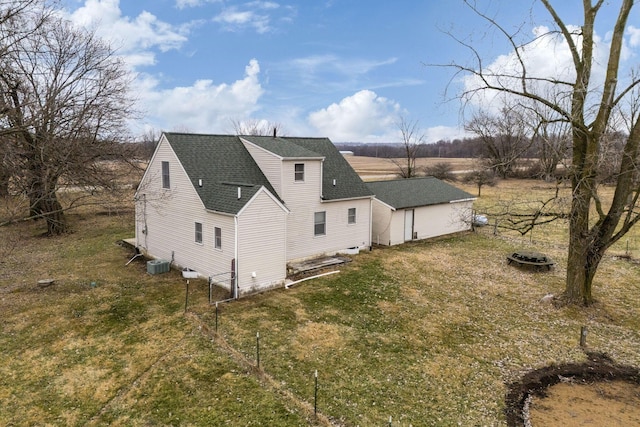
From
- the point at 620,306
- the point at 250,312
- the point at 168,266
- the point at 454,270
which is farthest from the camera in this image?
the point at 454,270

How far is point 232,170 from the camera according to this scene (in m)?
17.7

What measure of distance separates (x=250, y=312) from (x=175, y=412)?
16.2 ft

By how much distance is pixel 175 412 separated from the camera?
8117 millimetres

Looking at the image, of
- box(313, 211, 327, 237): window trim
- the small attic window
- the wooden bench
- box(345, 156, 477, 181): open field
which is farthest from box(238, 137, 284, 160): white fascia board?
box(345, 156, 477, 181): open field

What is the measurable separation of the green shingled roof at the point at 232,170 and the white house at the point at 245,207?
1.9 inches

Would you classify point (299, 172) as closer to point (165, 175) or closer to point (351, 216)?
point (351, 216)

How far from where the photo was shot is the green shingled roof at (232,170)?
1502 centimetres

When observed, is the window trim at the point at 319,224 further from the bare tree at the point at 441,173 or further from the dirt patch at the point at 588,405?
the bare tree at the point at 441,173

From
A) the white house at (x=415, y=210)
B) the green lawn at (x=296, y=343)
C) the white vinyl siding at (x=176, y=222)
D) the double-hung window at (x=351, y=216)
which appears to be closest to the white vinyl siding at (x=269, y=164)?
the white vinyl siding at (x=176, y=222)

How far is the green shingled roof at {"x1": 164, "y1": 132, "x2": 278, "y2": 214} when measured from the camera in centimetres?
1467

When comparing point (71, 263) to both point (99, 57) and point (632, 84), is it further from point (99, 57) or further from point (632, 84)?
point (632, 84)

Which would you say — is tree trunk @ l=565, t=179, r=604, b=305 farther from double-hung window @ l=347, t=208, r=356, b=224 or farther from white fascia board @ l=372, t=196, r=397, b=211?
double-hung window @ l=347, t=208, r=356, b=224

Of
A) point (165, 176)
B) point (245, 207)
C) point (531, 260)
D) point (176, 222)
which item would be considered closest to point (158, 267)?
point (176, 222)

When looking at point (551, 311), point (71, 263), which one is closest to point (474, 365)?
point (551, 311)
